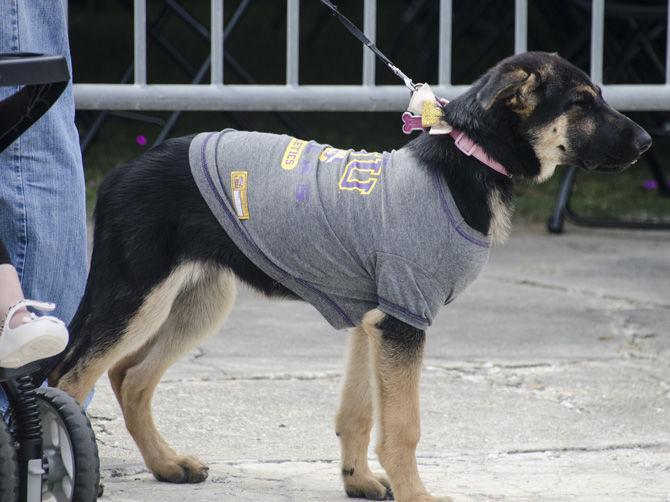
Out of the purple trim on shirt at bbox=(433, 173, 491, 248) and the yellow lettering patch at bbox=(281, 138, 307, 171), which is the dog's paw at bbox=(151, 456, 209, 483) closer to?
the yellow lettering patch at bbox=(281, 138, 307, 171)

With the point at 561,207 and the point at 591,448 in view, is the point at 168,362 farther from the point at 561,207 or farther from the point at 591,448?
the point at 561,207

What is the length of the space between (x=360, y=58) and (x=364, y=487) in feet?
31.9

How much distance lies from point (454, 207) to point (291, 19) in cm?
144

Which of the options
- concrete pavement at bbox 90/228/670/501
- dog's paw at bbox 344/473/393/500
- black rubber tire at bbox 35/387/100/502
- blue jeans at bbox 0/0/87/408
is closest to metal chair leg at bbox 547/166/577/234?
concrete pavement at bbox 90/228/670/501

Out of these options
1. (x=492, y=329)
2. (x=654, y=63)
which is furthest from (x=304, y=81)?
(x=492, y=329)

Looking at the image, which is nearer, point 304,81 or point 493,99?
point 493,99

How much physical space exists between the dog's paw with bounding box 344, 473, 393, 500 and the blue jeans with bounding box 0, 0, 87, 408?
0.88 m

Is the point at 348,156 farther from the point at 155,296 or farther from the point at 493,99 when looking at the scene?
the point at 155,296

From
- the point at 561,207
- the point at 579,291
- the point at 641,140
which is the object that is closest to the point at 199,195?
the point at 641,140

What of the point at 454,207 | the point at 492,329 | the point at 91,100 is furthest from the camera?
the point at 492,329

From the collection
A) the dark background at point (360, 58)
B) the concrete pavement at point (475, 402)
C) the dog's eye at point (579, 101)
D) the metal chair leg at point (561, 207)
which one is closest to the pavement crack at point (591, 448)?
the concrete pavement at point (475, 402)

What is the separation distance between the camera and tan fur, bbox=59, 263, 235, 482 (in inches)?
129

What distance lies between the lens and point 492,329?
497 cm

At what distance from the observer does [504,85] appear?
3.19 metres
